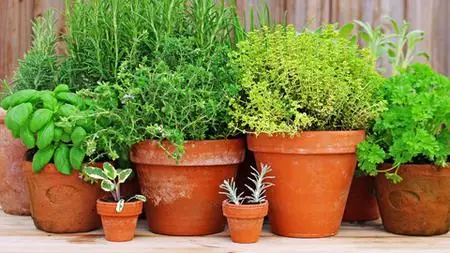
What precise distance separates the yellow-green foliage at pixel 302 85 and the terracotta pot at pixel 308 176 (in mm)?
52

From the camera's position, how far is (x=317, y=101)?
6.43 ft

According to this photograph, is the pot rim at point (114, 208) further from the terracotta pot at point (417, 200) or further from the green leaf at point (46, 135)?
the terracotta pot at point (417, 200)

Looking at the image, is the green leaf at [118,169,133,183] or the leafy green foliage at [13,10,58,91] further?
the leafy green foliage at [13,10,58,91]

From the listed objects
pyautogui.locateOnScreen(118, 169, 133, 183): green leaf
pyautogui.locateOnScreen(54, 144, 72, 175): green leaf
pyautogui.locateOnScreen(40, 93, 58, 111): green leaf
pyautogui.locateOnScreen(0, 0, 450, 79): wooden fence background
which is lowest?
pyautogui.locateOnScreen(118, 169, 133, 183): green leaf

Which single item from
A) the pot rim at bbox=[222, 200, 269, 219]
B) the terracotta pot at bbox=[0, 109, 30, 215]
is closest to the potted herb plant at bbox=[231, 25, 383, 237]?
the pot rim at bbox=[222, 200, 269, 219]

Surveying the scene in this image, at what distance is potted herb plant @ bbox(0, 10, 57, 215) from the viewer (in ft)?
7.39

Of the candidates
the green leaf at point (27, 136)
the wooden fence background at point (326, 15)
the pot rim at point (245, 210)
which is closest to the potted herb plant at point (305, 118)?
the pot rim at point (245, 210)

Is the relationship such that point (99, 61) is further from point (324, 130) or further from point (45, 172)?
point (324, 130)

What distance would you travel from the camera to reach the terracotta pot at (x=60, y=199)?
79.9 inches

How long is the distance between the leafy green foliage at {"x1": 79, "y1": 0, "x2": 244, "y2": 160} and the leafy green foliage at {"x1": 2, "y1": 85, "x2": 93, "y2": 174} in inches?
1.7

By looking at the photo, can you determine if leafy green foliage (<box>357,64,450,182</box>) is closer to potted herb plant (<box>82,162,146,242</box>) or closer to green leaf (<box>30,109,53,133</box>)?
potted herb plant (<box>82,162,146,242</box>)

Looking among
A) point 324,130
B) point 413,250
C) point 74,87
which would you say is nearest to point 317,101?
point 324,130

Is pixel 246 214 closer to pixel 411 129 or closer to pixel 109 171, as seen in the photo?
pixel 109 171

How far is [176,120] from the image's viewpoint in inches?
76.6
